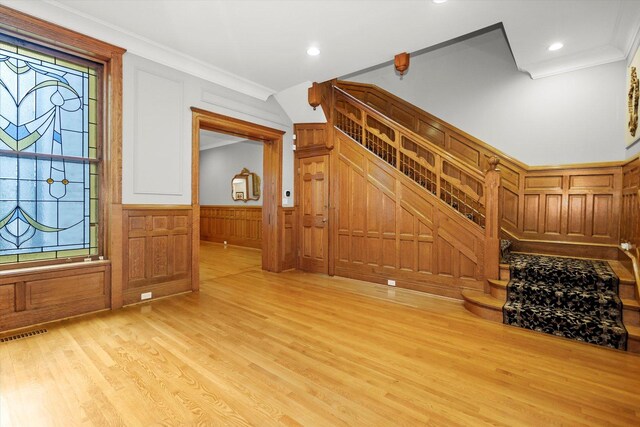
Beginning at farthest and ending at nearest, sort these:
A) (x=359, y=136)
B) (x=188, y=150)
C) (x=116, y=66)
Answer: (x=359, y=136) → (x=188, y=150) → (x=116, y=66)

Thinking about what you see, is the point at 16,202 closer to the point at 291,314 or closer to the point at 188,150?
the point at 188,150

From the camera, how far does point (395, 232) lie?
441cm

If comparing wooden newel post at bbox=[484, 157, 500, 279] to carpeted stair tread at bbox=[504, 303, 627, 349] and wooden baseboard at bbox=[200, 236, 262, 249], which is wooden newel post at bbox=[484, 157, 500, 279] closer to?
carpeted stair tread at bbox=[504, 303, 627, 349]

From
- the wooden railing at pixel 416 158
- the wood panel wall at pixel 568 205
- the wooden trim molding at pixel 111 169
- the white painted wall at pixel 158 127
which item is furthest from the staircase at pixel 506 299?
the wooden trim molding at pixel 111 169

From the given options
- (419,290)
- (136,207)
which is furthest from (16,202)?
(419,290)

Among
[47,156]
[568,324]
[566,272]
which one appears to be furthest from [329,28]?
[568,324]

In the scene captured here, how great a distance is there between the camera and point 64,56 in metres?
3.18

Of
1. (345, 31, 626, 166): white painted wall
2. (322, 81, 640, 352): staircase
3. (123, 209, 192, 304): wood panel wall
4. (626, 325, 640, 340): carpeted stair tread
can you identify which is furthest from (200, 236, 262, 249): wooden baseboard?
(626, 325, 640, 340): carpeted stair tread

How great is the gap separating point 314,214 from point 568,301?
3.64 m

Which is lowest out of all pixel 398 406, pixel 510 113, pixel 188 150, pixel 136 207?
pixel 398 406

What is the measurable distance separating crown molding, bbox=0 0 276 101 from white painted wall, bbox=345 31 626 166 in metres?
3.16

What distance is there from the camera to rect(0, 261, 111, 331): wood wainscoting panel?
2.79 meters

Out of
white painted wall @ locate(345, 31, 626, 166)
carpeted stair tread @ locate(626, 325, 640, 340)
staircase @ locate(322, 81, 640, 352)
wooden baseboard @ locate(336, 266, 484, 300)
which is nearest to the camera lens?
carpeted stair tread @ locate(626, 325, 640, 340)

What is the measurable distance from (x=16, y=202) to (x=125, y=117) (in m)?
1.35
